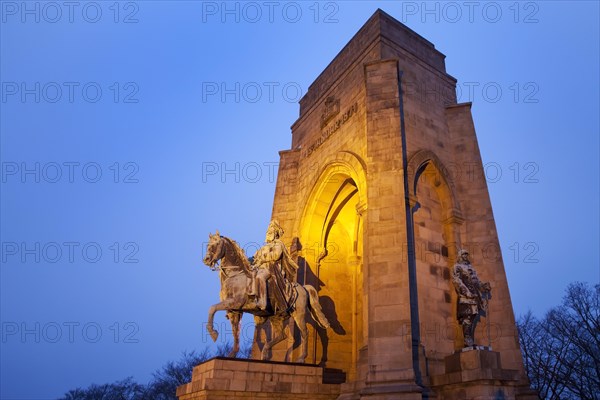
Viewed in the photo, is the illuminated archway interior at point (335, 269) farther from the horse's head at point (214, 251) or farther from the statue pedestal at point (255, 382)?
the horse's head at point (214, 251)

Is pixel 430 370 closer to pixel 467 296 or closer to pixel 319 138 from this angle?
pixel 467 296

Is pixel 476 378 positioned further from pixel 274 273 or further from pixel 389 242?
pixel 274 273

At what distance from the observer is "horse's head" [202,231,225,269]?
36.6 ft

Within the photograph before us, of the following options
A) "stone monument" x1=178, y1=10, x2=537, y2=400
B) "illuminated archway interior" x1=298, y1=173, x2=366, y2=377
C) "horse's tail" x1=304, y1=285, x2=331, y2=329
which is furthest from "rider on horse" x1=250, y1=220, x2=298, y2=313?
"illuminated archway interior" x1=298, y1=173, x2=366, y2=377

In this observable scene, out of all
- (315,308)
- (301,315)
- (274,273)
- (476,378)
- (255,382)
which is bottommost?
(255,382)

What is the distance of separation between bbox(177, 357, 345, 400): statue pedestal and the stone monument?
0.02 m

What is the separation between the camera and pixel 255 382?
10336mm

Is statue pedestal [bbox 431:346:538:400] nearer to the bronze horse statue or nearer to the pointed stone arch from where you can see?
the bronze horse statue

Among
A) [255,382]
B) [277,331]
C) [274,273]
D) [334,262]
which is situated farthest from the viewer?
[334,262]

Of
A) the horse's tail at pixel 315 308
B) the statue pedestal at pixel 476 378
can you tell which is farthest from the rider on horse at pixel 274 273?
the statue pedestal at pixel 476 378

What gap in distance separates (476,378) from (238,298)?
5.28 metres

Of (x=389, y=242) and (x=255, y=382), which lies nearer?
(x=255, y=382)

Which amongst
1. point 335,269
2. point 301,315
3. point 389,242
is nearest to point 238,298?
point 301,315

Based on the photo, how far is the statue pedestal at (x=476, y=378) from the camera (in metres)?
9.51
